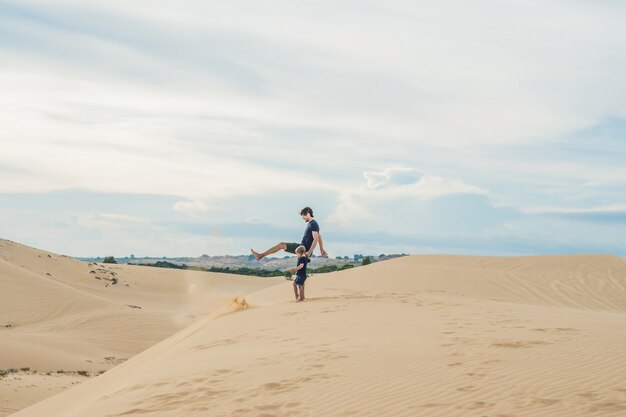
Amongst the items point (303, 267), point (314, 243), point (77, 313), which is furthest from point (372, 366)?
point (77, 313)

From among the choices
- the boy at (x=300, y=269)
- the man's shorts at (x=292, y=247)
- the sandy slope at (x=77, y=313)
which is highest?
the man's shorts at (x=292, y=247)

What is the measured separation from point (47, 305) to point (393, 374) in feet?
89.5

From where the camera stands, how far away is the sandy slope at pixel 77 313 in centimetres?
1970

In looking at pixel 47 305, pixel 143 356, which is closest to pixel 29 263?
pixel 47 305

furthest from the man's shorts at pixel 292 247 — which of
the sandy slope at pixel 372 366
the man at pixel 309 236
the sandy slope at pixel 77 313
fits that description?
the sandy slope at pixel 77 313

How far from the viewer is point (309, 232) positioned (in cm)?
1411

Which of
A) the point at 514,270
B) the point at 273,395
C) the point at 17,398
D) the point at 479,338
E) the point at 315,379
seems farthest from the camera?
the point at 514,270

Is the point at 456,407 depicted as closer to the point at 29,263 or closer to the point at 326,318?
the point at 326,318

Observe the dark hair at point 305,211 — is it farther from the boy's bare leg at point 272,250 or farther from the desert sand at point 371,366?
the desert sand at point 371,366

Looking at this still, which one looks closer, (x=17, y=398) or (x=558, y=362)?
(x=558, y=362)

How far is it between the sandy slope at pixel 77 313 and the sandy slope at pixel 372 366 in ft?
17.1

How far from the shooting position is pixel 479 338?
383 inches

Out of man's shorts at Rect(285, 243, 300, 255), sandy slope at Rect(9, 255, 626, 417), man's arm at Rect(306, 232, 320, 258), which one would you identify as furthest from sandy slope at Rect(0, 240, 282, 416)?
man's arm at Rect(306, 232, 320, 258)

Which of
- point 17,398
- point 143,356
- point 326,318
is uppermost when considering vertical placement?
point 326,318
